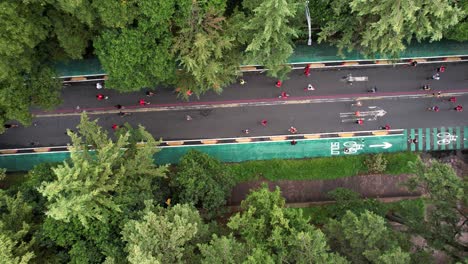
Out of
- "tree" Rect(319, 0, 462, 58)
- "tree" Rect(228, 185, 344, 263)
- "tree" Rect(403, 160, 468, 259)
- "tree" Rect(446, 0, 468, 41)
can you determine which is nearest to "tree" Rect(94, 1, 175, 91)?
"tree" Rect(228, 185, 344, 263)

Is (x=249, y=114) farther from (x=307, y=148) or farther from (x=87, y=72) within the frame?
(x=87, y=72)

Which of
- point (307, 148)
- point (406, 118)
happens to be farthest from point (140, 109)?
point (406, 118)

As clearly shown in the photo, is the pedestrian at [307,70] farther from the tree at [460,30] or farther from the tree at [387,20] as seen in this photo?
the tree at [460,30]

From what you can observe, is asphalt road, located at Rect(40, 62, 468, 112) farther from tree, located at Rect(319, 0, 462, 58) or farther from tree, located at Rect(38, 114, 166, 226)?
tree, located at Rect(38, 114, 166, 226)

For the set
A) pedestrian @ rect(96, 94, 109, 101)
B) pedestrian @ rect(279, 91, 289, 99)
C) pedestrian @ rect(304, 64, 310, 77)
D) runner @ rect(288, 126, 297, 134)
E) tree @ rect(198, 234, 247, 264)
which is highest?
pedestrian @ rect(304, 64, 310, 77)

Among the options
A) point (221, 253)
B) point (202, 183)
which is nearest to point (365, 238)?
point (221, 253)

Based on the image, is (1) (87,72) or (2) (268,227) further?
(1) (87,72)
